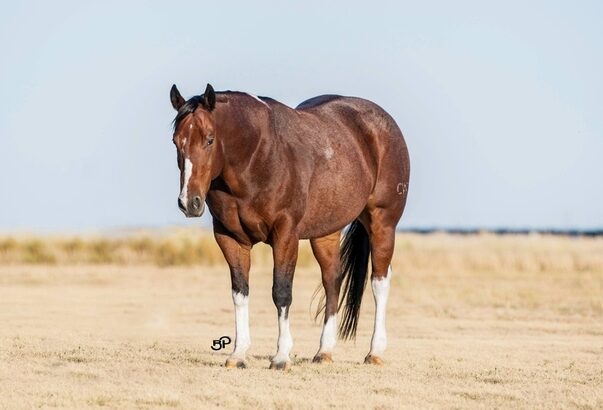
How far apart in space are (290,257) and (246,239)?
0.44 metres

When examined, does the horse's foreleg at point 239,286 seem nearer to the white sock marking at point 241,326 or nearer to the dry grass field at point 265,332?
the white sock marking at point 241,326

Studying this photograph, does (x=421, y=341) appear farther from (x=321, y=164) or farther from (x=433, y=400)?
(x=433, y=400)

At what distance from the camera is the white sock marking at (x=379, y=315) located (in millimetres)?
11719

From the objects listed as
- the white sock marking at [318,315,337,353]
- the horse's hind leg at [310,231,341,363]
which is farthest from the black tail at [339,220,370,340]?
the white sock marking at [318,315,337,353]

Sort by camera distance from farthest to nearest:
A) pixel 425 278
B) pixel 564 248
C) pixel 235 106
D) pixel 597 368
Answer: pixel 564 248, pixel 425 278, pixel 597 368, pixel 235 106

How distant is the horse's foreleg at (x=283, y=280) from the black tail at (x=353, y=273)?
7.42 ft

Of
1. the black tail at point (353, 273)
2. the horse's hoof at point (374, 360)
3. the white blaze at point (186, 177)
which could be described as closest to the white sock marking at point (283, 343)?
the horse's hoof at point (374, 360)

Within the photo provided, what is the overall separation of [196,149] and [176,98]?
0.53 meters

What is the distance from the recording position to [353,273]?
42.3ft

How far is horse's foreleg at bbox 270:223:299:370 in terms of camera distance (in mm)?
10336

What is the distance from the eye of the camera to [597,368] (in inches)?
462

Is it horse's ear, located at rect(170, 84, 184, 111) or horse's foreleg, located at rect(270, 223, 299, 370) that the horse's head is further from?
horse's foreleg, located at rect(270, 223, 299, 370)

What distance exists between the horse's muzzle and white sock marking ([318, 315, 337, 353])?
2596mm

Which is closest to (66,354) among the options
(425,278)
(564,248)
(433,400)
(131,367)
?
(131,367)
